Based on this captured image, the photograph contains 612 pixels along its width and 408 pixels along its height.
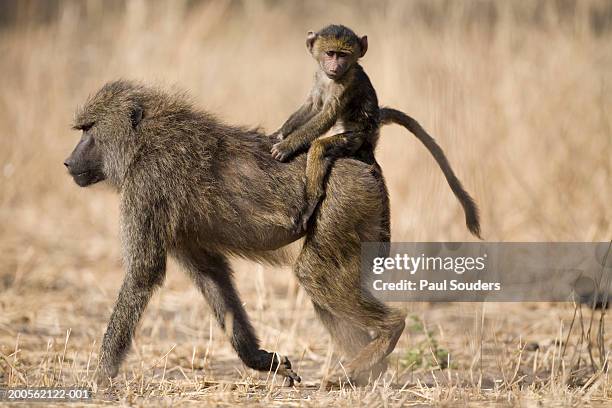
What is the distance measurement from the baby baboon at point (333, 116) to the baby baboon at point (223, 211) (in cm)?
7

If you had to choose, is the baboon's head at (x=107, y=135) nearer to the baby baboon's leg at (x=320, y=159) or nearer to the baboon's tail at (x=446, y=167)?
the baby baboon's leg at (x=320, y=159)

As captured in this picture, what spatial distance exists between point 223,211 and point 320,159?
561mm

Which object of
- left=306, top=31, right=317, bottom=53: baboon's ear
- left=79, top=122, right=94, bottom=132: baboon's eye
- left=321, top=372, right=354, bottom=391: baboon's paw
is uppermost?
left=306, top=31, right=317, bottom=53: baboon's ear

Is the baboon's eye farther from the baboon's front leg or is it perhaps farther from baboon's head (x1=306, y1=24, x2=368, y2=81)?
baboon's head (x1=306, y1=24, x2=368, y2=81)

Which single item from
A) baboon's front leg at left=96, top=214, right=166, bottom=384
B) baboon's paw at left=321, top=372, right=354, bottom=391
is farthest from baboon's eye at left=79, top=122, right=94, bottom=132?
baboon's paw at left=321, top=372, right=354, bottom=391

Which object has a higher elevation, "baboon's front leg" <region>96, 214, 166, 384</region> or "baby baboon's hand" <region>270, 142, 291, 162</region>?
"baby baboon's hand" <region>270, 142, 291, 162</region>

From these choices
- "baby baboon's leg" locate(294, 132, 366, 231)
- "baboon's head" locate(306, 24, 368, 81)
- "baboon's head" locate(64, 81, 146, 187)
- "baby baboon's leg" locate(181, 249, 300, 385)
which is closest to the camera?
"baby baboon's leg" locate(294, 132, 366, 231)

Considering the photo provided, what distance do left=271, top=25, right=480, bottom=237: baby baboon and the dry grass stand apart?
3.50 feet

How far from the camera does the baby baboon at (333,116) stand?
4.21 m

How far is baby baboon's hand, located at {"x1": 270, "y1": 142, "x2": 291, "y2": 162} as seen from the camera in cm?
434

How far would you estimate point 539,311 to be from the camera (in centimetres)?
653

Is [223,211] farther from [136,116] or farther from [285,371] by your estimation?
[285,371]

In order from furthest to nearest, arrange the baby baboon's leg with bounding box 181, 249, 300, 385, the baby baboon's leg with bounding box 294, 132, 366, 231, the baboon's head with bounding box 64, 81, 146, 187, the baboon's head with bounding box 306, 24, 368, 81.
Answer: the baby baboon's leg with bounding box 181, 249, 300, 385, the baboon's head with bounding box 64, 81, 146, 187, the baboon's head with bounding box 306, 24, 368, 81, the baby baboon's leg with bounding box 294, 132, 366, 231

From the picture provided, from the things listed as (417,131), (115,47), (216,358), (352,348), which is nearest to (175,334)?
(216,358)
